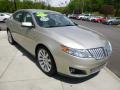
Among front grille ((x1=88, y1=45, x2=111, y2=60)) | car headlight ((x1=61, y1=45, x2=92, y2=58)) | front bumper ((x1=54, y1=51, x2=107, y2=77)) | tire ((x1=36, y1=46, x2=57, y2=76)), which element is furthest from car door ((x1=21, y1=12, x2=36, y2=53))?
front grille ((x1=88, y1=45, x2=111, y2=60))

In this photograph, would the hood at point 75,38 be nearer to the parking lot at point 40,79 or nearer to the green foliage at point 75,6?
the parking lot at point 40,79

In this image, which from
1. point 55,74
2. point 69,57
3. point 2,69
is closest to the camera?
point 69,57

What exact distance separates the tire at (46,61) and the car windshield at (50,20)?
718 mm

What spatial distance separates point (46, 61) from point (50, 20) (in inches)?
51.3

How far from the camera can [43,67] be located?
186 inches

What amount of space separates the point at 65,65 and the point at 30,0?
153ft

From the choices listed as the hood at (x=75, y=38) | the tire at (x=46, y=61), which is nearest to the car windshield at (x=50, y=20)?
the hood at (x=75, y=38)

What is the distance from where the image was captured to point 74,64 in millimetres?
3828

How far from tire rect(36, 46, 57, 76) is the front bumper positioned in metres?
0.22

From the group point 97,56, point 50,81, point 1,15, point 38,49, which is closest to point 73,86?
point 50,81

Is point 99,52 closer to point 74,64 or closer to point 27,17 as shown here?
point 74,64

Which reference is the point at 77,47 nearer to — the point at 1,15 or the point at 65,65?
the point at 65,65

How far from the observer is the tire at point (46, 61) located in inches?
169

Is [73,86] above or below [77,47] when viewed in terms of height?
below
